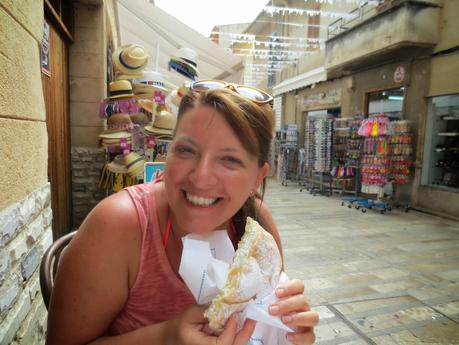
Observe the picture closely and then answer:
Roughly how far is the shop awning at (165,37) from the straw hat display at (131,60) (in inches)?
69.4

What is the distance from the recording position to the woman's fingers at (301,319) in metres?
0.85

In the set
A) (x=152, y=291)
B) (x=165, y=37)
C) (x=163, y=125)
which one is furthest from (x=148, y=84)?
(x=152, y=291)

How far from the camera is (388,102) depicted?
27.2 feet

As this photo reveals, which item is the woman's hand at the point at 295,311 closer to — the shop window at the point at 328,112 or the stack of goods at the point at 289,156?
the shop window at the point at 328,112

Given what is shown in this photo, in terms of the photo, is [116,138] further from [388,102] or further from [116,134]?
[388,102]

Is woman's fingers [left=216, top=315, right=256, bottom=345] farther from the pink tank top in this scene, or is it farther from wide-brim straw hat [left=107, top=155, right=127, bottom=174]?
wide-brim straw hat [left=107, top=155, right=127, bottom=174]

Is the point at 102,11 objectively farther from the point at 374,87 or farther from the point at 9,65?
the point at 374,87

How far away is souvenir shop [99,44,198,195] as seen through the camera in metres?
3.40

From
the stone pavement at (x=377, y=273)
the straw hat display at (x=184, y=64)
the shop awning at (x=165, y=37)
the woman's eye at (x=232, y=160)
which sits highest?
the shop awning at (x=165, y=37)

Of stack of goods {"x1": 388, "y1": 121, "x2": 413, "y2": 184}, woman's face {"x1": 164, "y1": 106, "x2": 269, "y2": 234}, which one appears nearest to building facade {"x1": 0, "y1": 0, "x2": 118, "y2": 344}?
woman's face {"x1": 164, "y1": 106, "x2": 269, "y2": 234}

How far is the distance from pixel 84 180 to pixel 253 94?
3.75m

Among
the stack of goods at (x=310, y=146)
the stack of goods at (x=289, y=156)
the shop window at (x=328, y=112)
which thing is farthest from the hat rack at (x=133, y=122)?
the stack of goods at (x=289, y=156)

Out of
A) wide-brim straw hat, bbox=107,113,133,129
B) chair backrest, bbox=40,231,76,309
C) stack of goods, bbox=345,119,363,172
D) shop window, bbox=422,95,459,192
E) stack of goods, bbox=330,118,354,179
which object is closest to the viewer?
chair backrest, bbox=40,231,76,309

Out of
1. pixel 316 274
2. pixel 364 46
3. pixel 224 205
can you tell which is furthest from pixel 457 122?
pixel 224 205
